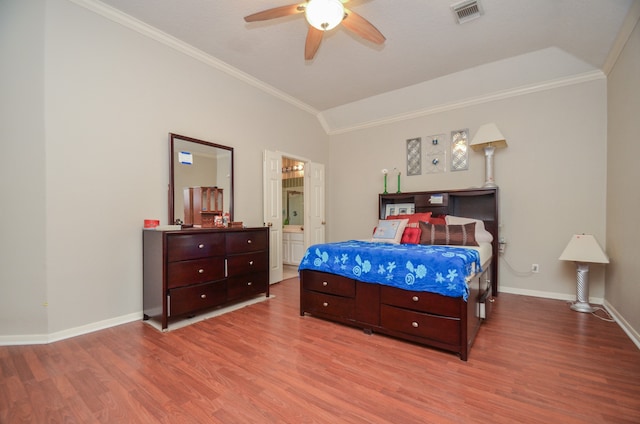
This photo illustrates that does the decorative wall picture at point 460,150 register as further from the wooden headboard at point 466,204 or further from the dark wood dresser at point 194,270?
the dark wood dresser at point 194,270

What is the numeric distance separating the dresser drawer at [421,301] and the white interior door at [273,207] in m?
2.34

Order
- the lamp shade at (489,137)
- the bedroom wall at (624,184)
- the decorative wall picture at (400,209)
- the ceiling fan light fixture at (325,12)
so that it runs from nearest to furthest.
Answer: the ceiling fan light fixture at (325,12), the bedroom wall at (624,184), the lamp shade at (489,137), the decorative wall picture at (400,209)

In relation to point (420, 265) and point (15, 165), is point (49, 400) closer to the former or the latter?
point (15, 165)

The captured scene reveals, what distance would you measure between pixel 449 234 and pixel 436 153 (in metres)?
1.74

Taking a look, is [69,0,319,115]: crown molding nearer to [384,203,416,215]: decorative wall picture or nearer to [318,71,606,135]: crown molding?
[318,71,606,135]: crown molding

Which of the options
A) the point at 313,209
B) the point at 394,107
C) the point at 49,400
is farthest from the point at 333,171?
the point at 49,400

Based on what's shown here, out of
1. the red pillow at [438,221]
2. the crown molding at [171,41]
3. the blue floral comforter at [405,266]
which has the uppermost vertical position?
the crown molding at [171,41]

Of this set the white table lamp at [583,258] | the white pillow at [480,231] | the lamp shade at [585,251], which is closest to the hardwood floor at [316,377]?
the white table lamp at [583,258]

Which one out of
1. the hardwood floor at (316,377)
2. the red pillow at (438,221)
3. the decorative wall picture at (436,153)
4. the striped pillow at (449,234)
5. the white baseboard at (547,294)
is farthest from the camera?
the decorative wall picture at (436,153)

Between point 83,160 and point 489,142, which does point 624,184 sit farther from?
point 83,160

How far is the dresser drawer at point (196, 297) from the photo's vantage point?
2723mm

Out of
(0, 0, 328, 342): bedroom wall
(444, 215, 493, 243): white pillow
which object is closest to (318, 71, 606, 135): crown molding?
(444, 215, 493, 243): white pillow

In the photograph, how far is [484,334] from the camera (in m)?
2.53

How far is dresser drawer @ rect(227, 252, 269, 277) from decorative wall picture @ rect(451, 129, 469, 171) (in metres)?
3.20
